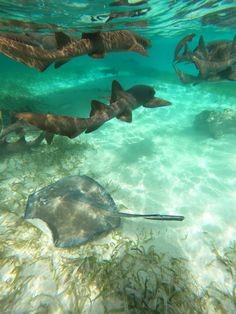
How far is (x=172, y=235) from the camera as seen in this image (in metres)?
Result: 6.00

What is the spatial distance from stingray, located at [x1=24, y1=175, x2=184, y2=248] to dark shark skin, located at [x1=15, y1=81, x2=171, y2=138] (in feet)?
6.67

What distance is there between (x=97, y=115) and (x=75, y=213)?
2.56m

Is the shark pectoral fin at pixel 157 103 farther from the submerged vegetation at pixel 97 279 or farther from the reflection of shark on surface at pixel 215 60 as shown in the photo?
the submerged vegetation at pixel 97 279

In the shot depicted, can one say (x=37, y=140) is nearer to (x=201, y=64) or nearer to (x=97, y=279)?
(x=97, y=279)

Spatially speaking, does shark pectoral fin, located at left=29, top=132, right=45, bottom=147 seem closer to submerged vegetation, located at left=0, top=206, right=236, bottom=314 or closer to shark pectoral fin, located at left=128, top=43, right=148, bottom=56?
submerged vegetation, located at left=0, top=206, right=236, bottom=314

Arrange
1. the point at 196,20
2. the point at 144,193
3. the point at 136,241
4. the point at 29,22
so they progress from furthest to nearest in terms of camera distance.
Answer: the point at 196,20, the point at 29,22, the point at 144,193, the point at 136,241

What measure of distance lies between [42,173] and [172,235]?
543 centimetres

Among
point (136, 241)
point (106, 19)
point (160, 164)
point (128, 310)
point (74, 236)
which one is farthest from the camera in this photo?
point (106, 19)

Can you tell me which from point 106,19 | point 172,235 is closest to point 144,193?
point 172,235

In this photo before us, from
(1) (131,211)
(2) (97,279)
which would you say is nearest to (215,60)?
(1) (131,211)

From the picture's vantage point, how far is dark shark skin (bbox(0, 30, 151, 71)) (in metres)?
3.10

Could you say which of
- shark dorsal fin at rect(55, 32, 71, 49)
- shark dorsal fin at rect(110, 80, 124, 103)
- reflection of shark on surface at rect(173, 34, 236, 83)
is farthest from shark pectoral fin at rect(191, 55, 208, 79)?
shark dorsal fin at rect(55, 32, 71, 49)

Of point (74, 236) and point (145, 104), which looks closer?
point (74, 236)

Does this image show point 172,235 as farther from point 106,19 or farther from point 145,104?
point 106,19
